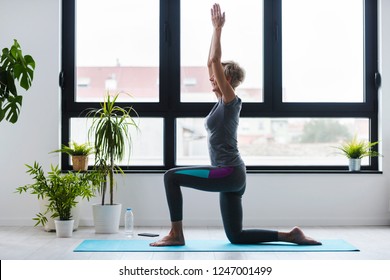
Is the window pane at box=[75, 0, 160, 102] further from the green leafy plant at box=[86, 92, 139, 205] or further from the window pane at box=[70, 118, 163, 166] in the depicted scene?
the green leafy plant at box=[86, 92, 139, 205]

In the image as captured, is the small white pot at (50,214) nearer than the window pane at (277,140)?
Yes

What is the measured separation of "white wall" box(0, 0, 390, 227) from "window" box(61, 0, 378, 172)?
159 mm

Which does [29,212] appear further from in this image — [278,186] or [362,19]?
[362,19]

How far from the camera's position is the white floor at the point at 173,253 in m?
3.77

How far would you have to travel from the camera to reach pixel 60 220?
4.62 meters

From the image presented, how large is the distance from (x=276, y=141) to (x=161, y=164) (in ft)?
3.47

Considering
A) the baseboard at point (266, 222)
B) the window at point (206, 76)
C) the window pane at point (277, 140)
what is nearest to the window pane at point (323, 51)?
the window at point (206, 76)

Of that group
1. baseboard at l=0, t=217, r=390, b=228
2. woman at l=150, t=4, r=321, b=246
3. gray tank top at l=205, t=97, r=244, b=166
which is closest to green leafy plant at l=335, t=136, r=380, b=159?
baseboard at l=0, t=217, r=390, b=228

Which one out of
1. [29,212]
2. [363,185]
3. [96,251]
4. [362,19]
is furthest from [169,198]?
[362,19]

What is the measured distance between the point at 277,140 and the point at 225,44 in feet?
3.23

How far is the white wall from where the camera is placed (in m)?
5.29

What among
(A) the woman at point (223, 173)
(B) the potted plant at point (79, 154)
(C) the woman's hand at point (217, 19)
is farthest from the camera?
(B) the potted plant at point (79, 154)

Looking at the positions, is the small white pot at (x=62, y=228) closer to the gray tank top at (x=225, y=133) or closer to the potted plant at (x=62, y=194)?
the potted plant at (x=62, y=194)

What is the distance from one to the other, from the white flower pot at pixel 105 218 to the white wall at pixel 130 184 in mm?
469
